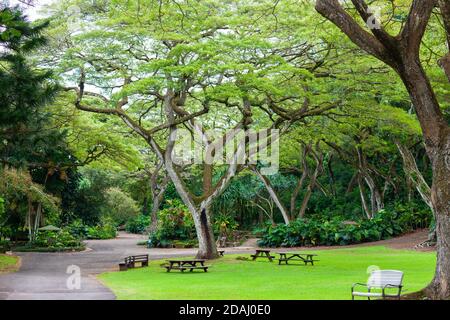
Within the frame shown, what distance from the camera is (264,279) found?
15547 mm

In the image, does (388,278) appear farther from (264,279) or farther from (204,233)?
(204,233)

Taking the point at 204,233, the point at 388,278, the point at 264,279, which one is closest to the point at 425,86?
the point at 388,278

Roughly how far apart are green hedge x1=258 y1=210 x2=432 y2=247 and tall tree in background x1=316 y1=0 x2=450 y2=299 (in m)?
20.4

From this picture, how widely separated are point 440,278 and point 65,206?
3391 centimetres

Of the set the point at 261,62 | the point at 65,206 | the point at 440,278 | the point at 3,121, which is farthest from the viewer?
the point at 65,206

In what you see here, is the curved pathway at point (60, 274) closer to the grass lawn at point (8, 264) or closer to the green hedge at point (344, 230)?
the grass lawn at point (8, 264)

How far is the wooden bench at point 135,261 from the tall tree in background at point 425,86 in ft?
42.2

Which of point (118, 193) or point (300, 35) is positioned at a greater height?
point (300, 35)

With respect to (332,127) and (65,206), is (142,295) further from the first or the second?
(65,206)

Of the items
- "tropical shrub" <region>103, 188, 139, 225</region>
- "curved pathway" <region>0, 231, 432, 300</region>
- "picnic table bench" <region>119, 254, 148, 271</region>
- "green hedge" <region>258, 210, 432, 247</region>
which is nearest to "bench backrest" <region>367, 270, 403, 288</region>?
"curved pathway" <region>0, 231, 432, 300</region>

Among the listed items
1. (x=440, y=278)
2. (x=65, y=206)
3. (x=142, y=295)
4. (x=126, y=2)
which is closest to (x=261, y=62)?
(x=126, y=2)

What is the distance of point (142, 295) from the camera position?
498 inches

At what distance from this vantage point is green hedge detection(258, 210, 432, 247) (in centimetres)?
3028

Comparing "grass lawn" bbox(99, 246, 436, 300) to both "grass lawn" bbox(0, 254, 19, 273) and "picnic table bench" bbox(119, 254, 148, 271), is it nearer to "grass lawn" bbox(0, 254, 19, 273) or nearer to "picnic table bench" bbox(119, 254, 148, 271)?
"picnic table bench" bbox(119, 254, 148, 271)
